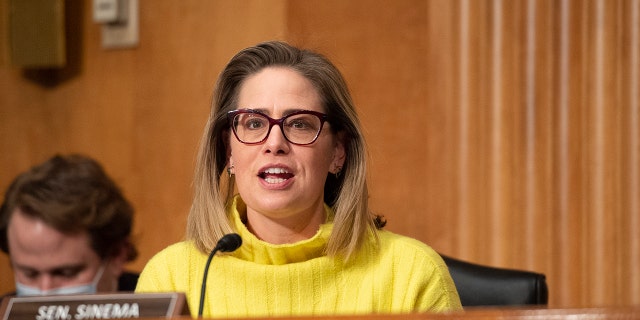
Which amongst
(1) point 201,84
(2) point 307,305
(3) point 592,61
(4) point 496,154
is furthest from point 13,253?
(3) point 592,61

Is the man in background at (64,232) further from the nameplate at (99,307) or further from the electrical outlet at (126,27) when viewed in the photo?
the nameplate at (99,307)

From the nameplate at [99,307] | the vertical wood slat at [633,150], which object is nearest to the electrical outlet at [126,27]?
the vertical wood slat at [633,150]

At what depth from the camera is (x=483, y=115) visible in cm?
316

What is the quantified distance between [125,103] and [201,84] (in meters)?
0.48

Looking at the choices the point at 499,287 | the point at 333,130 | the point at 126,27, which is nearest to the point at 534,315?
the point at 333,130

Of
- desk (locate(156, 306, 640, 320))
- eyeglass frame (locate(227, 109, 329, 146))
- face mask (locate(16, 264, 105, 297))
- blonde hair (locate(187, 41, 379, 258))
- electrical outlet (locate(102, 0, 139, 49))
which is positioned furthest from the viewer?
electrical outlet (locate(102, 0, 139, 49))

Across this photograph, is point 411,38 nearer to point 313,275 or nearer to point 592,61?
point 592,61

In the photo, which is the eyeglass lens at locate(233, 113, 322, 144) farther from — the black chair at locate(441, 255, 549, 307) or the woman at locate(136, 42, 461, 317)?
the black chair at locate(441, 255, 549, 307)

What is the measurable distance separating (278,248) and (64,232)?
4.00 ft

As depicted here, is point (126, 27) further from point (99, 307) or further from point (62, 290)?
point (99, 307)

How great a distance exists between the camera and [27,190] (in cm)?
294

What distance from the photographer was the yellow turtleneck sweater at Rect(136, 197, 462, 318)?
1893mm

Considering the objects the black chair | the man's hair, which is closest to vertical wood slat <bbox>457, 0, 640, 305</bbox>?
the black chair

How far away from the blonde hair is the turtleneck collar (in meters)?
0.02
